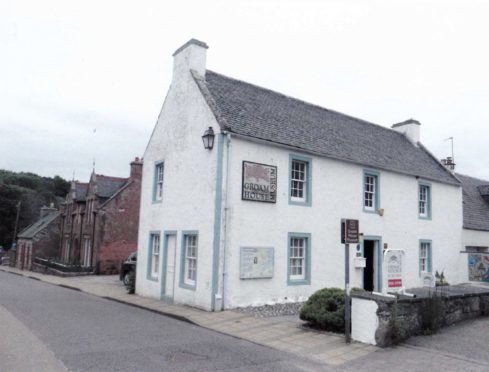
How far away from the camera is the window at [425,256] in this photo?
20.3 m

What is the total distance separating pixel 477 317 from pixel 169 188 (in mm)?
11091

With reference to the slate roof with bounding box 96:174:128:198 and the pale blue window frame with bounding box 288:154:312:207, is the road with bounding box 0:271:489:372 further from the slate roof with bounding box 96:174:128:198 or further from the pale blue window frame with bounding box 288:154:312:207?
the slate roof with bounding box 96:174:128:198

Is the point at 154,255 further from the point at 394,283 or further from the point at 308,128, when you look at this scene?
the point at 394,283

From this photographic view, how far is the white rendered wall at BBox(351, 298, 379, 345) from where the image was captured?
9305 mm

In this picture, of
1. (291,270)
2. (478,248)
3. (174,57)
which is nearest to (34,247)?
(174,57)

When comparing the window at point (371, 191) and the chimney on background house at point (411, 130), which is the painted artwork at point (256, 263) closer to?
the window at point (371, 191)

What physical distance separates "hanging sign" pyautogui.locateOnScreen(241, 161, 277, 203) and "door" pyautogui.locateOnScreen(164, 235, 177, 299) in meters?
3.60

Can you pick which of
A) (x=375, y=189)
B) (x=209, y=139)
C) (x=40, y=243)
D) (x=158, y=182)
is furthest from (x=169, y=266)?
(x=40, y=243)

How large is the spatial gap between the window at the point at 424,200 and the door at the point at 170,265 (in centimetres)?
1202

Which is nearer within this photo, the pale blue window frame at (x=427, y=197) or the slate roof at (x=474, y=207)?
the pale blue window frame at (x=427, y=197)

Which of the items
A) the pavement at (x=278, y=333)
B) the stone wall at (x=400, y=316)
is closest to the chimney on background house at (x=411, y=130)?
the stone wall at (x=400, y=316)

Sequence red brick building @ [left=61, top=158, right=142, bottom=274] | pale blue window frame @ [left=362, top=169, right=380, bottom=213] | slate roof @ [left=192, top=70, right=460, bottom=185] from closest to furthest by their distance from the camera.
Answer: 1. slate roof @ [left=192, top=70, right=460, bottom=185]
2. pale blue window frame @ [left=362, top=169, right=380, bottom=213]
3. red brick building @ [left=61, top=158, right=142, bottom=274]

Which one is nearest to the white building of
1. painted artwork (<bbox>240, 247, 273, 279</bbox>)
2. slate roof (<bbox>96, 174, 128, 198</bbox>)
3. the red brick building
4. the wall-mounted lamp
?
painted artwork (<bbox>240, 247, 273, 279</bbox>)

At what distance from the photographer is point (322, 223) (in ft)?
52.9
